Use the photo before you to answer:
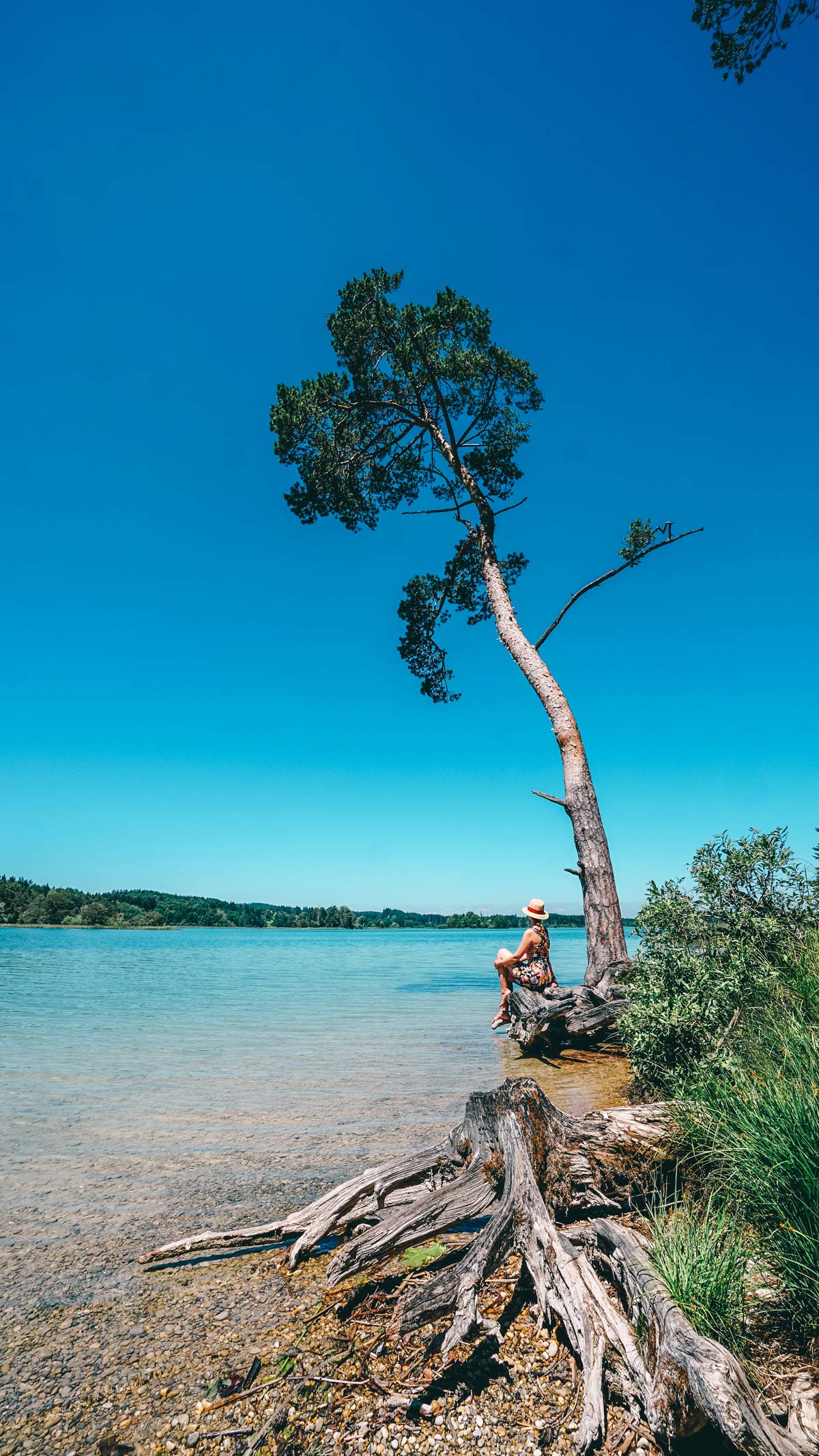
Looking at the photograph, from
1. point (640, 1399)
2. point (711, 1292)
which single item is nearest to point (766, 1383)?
point (711, 1292)

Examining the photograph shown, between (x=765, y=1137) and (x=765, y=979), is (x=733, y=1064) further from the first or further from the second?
(x=765, y=1137)

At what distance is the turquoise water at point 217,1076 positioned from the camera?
5.91 m

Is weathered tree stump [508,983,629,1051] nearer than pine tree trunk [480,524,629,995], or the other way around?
weathered tree stump [508,983,629,1051]

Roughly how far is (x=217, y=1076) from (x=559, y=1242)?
23.2ft

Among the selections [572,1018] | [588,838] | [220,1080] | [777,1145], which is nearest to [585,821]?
[588,838]

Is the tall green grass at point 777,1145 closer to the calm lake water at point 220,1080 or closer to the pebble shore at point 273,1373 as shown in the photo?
the pebble shore at point 273,1373

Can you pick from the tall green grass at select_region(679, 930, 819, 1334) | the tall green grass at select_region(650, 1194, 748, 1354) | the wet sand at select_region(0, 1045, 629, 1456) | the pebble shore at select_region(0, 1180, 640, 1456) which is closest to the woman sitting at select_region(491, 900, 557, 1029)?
the tall green grass at select_region(679, 930, 819, 1334)

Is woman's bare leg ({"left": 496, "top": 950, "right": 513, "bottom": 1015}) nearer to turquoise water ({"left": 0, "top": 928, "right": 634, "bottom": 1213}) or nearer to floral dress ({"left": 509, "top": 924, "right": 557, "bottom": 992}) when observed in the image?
floral dress ({"left": 509, "top": 924, "right": 557, "bottom": 992})

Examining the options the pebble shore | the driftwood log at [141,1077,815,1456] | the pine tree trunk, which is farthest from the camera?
the pine tree trunk

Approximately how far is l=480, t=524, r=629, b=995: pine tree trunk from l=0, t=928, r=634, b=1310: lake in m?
2.13

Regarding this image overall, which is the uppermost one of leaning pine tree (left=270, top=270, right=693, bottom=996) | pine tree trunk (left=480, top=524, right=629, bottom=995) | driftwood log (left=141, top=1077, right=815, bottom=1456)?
leaning pine tree (left=270, top=270, right=693, bottom=996)

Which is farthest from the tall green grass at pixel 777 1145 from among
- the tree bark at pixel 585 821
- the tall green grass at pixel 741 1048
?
the tree bark at pixel 585 821

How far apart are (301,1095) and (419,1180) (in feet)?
14.3

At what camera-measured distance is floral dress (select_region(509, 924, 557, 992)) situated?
11203mm
